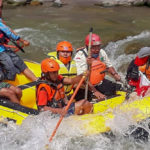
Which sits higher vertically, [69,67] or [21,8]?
[69,67]

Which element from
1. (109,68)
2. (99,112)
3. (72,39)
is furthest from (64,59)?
(72,39)

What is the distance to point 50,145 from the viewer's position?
4.02 meters

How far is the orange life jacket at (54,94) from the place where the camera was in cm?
421

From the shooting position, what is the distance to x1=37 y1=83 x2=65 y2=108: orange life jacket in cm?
421

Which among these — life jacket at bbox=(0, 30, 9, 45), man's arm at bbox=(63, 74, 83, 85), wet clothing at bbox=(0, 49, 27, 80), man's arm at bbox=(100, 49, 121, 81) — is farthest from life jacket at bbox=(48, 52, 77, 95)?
life jacket at bbox=(0, 30, 9, 45)

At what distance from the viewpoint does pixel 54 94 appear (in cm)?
434

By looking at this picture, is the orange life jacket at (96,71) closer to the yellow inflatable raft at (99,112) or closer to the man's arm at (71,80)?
the man's arm at (71,80)

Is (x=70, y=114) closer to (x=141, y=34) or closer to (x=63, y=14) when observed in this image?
(x=141, y=34)

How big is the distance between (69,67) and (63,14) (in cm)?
1151

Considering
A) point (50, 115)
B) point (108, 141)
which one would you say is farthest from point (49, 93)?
point (108, 141)

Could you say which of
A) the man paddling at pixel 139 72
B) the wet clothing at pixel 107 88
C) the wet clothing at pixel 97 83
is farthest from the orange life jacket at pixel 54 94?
the man paddling at pixel 139 72

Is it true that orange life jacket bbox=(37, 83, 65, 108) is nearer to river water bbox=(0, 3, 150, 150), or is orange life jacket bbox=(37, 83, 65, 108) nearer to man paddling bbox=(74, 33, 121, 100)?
river water bbox=(0, 3, 150, 150)

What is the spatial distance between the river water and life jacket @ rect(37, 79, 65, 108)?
0.27 m

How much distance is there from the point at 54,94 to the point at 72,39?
705 cm
